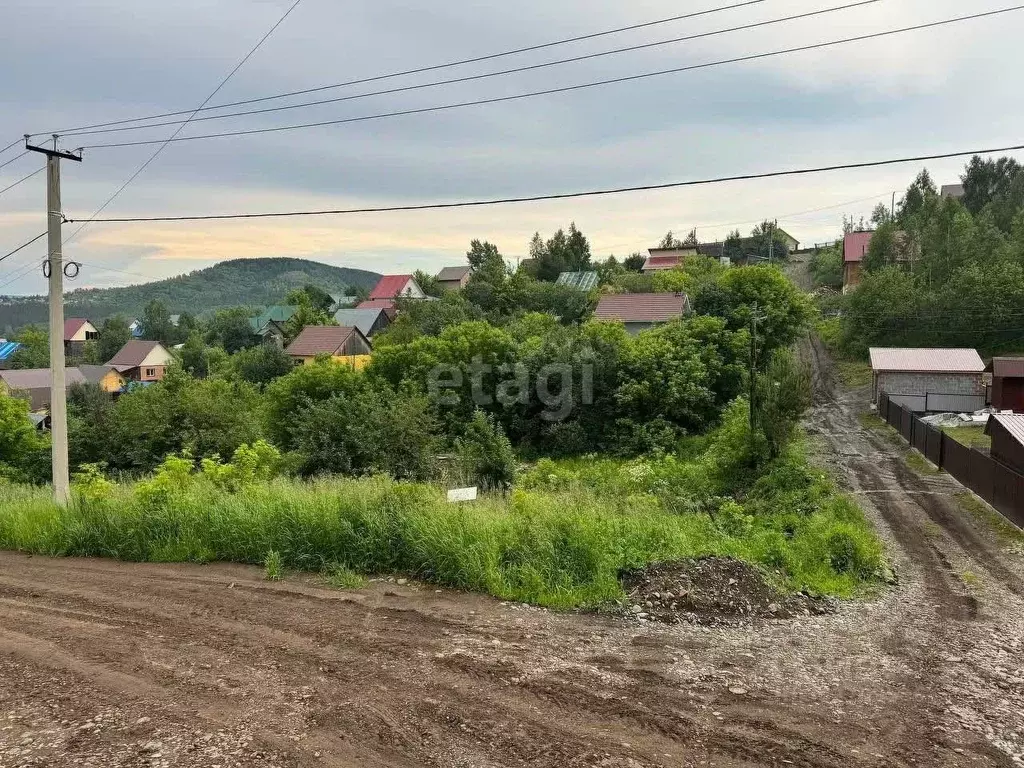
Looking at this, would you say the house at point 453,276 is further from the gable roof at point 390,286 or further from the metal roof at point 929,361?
the metal roof at point 929,361

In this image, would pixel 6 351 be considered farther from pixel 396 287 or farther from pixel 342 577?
pixel 342 577

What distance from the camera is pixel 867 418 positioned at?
94.4 ft

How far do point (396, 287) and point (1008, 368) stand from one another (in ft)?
226

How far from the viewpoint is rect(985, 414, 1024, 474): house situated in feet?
46.4

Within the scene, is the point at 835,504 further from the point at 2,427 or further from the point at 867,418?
the point at 2,427

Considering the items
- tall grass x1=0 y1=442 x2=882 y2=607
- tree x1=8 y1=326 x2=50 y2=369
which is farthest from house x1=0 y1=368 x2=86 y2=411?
tall grass x1=0 y1=442 x2=882 y2=607

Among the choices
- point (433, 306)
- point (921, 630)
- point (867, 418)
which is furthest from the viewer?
point (433, 306)

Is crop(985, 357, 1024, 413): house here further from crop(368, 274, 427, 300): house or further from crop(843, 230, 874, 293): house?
crop(368, 274, 427, 300): house

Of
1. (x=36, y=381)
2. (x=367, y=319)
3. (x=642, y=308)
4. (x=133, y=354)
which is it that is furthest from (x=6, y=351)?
(x=642, y=308)

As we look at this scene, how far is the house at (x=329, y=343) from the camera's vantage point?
50844mm

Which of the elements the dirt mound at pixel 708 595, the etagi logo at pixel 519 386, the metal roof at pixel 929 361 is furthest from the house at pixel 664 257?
the dirt mound at pixel 708 595

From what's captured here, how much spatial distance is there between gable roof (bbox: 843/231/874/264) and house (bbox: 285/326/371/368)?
140 ft

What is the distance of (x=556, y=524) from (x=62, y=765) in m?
5.41

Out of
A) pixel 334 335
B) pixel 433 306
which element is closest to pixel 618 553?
pixel 433 306
